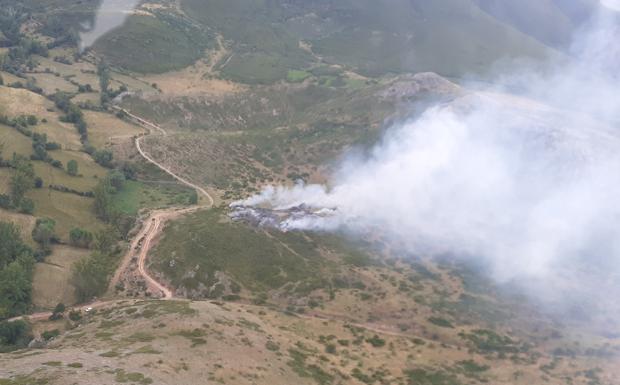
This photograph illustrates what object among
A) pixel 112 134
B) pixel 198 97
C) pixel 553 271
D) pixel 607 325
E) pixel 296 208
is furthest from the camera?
pixel 198 97

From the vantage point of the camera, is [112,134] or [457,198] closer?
[457,198]

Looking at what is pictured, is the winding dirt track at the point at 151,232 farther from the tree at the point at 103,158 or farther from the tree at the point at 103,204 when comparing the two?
the tree at the point at 103,204

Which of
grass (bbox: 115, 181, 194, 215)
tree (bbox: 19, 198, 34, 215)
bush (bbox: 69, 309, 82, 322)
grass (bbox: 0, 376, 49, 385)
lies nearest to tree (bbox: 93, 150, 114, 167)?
grass (bbox: 115, 181, 194, 215)

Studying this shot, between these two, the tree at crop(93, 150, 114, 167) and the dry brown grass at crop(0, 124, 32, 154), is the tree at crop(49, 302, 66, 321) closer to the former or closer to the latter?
the dry brown grass at crop(0, 124, 32, 154)

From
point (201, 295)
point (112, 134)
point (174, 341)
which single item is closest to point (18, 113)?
point (112, 134)

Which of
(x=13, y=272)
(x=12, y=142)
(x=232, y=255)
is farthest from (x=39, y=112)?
(x=232, y=255)

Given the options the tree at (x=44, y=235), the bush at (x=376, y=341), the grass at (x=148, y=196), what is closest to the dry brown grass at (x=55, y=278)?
the tree at (x=44, y=235)

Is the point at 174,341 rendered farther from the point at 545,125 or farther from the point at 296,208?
the point at 545,125

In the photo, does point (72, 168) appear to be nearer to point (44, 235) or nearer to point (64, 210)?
point (64, 210)
